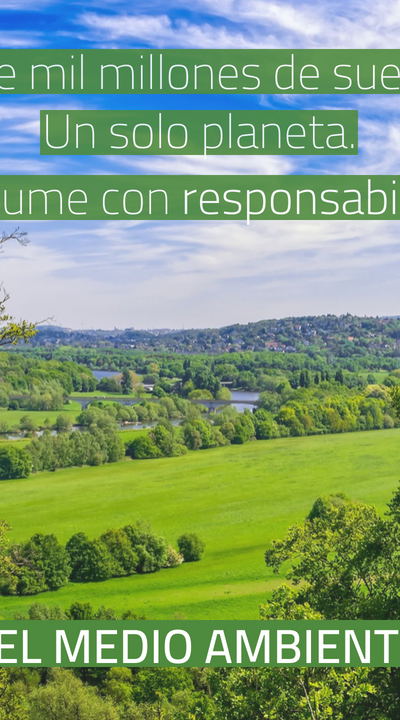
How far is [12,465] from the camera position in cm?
6225

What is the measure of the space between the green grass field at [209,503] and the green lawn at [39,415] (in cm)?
2362

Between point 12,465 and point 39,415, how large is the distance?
3215cm

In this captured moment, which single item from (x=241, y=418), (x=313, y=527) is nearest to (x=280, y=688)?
(x=313, y=527)

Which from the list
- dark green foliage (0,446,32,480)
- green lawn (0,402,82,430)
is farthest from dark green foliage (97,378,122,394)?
dark green foliage (0,446,32,480)

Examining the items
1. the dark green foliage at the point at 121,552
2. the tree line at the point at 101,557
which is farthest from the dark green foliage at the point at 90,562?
the dark green foliage at the point at 121,552

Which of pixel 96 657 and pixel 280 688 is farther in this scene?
pixel 280 688

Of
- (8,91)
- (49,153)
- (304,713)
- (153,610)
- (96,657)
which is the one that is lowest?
(153,610)

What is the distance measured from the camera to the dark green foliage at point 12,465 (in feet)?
204

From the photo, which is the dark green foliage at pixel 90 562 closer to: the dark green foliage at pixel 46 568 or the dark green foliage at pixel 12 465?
the dark green foliage at pixel 46 568

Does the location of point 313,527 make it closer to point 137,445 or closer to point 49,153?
point 49,153

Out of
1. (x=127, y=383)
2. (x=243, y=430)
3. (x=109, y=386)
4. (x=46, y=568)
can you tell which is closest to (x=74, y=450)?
(x=243, y=430)

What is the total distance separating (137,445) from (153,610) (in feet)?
138

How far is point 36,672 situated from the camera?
21.6m

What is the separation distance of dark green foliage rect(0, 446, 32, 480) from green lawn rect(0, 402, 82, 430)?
881 inches
